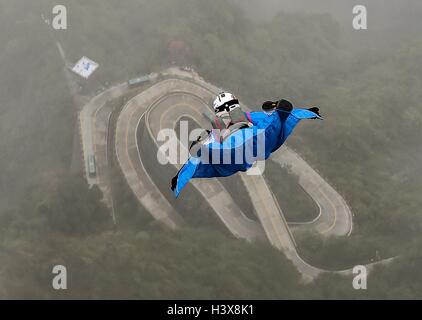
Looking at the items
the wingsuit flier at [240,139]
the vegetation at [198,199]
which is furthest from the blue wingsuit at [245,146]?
the vegetation at [198,199]

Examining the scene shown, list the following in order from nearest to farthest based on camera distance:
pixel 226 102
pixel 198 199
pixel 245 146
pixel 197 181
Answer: pixel 226 102 → pixel 245 146 → pixel 198 199 → pixel 197 181

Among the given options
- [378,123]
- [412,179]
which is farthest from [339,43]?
[412,179]

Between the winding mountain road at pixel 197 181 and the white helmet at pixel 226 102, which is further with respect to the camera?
the winding mountain road at pixel 197 181

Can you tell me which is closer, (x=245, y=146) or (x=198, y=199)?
(x=245, y=146)

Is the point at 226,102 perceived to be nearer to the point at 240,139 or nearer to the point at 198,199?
the point at 240,139

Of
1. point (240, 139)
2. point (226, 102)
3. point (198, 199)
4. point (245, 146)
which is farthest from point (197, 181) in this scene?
point (226, 102)

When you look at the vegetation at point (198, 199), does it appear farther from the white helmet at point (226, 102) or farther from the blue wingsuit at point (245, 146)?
the white helmet at point (226, 102)

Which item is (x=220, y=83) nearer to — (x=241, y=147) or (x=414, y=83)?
(x=414, y=83)

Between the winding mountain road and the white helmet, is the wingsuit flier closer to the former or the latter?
the white helmet
